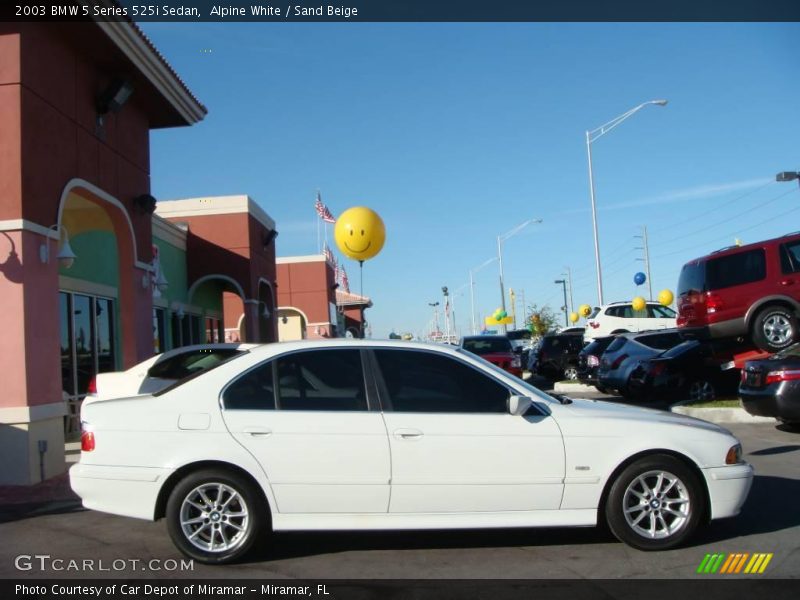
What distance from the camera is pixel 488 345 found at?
19688 millimetres

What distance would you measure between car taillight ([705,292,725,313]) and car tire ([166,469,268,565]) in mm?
10271

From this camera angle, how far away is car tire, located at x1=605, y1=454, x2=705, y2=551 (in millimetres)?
5484

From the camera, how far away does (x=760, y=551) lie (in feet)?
18.0

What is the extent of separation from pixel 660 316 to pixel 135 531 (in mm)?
20736

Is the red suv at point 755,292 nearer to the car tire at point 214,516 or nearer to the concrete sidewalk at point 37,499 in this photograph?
the car tire at point 214,516

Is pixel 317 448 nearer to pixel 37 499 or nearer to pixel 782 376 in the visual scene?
pixel 37 499

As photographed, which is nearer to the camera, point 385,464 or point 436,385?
point 385,464

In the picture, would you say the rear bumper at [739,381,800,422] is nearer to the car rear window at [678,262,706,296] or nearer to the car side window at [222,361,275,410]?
the car rear window at [678,262,706,296]

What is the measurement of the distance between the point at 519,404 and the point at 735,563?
181cm

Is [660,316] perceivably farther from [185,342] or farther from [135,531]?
[135,531]

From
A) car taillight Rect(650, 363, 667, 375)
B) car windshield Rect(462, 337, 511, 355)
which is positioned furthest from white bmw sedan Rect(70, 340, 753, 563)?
car windshield Rect(462, 337, 511, 355)

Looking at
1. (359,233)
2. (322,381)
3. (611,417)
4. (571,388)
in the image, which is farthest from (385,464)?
(571,388)
